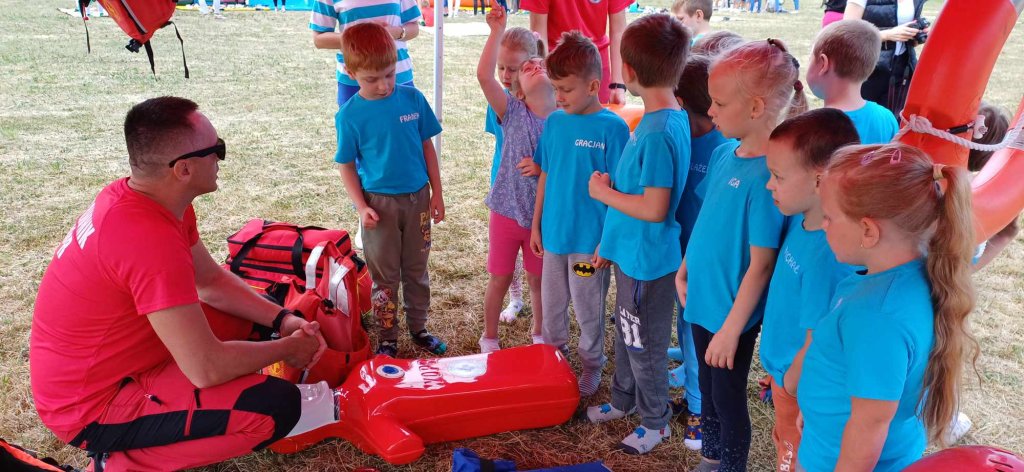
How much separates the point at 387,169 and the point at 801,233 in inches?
74.7

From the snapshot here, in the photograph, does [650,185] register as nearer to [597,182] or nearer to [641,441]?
[597,182]

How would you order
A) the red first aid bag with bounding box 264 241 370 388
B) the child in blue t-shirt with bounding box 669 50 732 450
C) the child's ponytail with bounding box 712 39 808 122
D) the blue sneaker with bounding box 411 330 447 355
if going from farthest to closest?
the blue sneaker with bounding box 411 330 447 355
the red first aid bag with bounding box 264 241 370 388
the child in blue t-shirt with bounding box 669 50 732 450
the child's ponytail with bounding box 712 39 808 122

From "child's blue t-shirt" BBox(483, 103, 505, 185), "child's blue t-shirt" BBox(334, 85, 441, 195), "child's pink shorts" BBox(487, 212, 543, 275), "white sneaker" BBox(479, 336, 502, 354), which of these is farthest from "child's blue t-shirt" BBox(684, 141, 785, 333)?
"child's blue t-shirt" BBox(334, 85, 441, 195)

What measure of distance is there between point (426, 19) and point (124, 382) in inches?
597

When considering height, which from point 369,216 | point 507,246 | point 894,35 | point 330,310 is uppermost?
point 894,35

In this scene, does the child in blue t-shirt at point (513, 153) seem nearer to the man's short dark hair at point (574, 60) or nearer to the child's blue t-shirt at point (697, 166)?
the man's short dark hair at point (574, 60)

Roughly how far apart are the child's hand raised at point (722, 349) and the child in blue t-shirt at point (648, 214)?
0.42 m

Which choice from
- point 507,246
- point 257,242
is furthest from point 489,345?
point 257,242

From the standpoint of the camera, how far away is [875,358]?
147 centimetres

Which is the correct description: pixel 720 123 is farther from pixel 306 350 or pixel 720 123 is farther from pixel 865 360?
pixel 306 350

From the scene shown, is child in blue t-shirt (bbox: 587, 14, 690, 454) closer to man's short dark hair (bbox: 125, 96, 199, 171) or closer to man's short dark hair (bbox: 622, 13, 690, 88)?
man's short dark hair (bbox: 622, 13, 690, 88)

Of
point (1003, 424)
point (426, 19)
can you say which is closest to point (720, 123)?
point (1003, 424)

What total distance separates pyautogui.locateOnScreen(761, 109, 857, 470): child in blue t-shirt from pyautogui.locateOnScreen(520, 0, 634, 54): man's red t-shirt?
2270 millimetres

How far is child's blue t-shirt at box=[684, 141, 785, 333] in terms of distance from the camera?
2025mm
